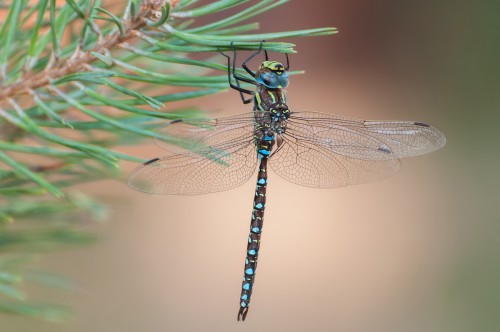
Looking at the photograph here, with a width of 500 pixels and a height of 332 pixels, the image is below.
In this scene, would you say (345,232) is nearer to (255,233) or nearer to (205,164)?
(255,233)

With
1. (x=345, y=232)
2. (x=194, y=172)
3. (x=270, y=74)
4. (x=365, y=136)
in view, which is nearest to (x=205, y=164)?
(x=194, y=172)

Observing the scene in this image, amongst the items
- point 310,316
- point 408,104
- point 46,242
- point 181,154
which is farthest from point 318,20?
point 46,242

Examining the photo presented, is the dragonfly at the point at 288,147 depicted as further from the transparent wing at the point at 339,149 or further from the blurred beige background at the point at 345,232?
the blurred beige background at the point at 345,232

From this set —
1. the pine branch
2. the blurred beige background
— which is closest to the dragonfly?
the pine branch

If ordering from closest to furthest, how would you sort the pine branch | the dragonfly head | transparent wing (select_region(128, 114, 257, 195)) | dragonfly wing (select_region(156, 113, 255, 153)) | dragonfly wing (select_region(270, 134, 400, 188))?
1. the pine branch
2. dragonfly wing (select_region(156, 113, 255, 153))
3. transparent wing (select_region(128, 114, 257, 195))
4. the dragonfly head
5. dragonfly wing (select_region(270, 134, 400, 188))

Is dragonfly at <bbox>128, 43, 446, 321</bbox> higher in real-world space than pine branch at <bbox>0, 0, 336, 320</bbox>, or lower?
higher

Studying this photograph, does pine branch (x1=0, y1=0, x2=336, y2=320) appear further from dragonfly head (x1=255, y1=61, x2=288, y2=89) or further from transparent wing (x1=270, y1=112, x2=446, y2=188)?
transparent wing (x1=270, y1=112, x2=446, y2=188)

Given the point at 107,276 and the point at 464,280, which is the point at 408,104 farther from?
the point at 107,276
